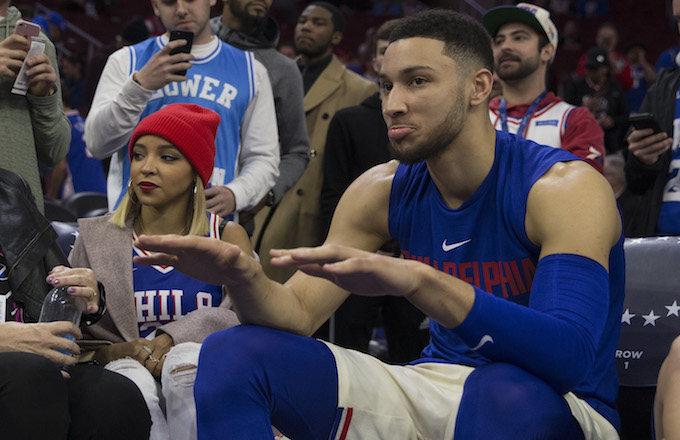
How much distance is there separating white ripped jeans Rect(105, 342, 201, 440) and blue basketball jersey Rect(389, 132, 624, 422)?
27.4 inches

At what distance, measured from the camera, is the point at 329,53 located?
202 inches

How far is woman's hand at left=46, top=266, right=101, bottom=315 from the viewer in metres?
2.62

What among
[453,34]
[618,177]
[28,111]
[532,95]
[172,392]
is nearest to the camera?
[453,34]

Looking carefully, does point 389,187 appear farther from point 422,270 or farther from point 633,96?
point 633,96

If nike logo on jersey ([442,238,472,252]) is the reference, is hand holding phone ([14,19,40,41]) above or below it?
above

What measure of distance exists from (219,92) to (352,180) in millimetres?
1104

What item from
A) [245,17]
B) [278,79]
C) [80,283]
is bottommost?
[80,283]

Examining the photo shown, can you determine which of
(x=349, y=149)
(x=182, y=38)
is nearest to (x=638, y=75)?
(x=349, y=149)

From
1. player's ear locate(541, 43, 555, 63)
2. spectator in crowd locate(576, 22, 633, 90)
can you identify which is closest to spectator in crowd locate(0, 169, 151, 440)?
player's ear locate(541, 43, 555, 63)

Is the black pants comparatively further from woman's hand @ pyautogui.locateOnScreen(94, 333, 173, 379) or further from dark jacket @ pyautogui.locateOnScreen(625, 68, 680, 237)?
dark jacket @ pyautogui.locateOnScreen(625, 68, 680, 237)

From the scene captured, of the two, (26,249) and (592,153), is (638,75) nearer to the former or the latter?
(592,153)

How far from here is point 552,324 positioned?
199 cm

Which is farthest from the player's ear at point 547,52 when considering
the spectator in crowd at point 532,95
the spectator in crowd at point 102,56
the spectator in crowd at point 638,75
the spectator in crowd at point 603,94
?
the spectator in crowd at point 638,75

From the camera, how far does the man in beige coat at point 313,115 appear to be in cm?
454
